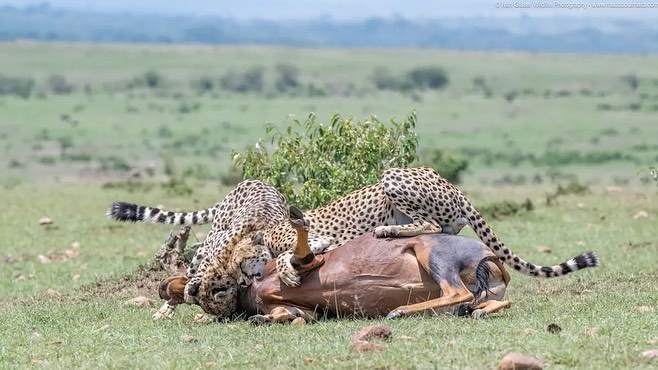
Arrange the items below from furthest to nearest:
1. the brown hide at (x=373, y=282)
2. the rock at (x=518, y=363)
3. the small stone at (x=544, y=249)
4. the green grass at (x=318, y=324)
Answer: the small stone at (x=544, y=249)
the brown hide at (x=373, y=282)
the green grass at (x=318, y=324)
the rock at (x=518, y=363)

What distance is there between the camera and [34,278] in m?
12.7

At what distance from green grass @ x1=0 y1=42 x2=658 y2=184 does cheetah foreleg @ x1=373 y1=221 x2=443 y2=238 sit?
15534 mm

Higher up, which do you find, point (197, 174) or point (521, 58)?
point (197, 174)

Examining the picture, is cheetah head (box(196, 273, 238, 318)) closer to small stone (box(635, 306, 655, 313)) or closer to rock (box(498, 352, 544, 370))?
small stone (box(635, 306, 655, 313))

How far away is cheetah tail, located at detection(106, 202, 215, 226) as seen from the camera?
10023mm

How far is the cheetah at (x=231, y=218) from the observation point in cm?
879

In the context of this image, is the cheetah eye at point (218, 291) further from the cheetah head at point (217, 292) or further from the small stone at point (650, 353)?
the small stone at point (650, 353)

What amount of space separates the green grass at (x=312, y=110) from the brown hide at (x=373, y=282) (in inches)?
Result: 634

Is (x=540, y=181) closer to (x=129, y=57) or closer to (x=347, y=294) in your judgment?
(x=347, y=294)

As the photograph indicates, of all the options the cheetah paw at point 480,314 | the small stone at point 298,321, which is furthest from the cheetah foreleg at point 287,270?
the cheetah paw at point 480,314

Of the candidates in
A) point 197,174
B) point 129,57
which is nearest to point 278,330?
point 197,174

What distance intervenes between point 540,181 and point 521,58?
80.4 m

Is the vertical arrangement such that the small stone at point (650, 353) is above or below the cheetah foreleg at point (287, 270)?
above

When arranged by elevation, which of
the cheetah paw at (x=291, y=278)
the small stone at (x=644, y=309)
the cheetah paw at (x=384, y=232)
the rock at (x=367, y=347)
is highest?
the cheetah paw at (x=384, y=232)
